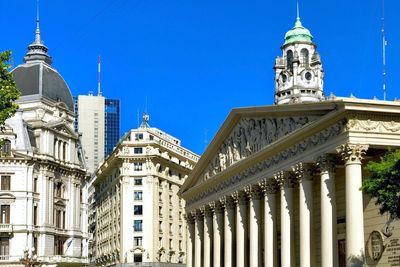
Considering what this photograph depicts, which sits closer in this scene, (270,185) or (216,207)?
(270,185)

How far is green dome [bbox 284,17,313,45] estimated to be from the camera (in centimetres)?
18150

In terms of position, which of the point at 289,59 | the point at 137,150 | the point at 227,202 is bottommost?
the point at 227,202

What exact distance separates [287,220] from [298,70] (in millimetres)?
123577

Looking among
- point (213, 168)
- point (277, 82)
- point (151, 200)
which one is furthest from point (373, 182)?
point (277, 82)

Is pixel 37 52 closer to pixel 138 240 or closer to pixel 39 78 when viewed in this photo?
pixel 39 78

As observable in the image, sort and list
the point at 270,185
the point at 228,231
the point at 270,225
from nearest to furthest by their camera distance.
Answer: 1. the point at 270,225
2. the point at 270,185
3. the point at 228,231

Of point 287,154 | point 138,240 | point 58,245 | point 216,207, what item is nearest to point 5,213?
point 58,245

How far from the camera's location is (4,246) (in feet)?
366

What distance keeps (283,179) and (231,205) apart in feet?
44.8

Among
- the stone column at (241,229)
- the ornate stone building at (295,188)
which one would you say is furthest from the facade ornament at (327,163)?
the stone column at (241,229)

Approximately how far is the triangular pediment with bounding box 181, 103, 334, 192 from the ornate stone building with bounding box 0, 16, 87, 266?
39.2m

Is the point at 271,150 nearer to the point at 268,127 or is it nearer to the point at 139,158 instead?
the point at 268,127

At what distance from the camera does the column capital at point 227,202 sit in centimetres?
7000

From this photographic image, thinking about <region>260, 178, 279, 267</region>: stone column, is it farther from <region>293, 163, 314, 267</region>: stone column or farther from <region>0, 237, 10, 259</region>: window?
<region>0, 237, 10, 259</region>: window
